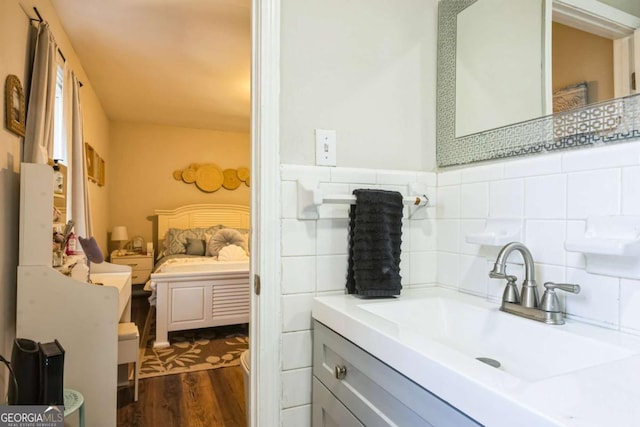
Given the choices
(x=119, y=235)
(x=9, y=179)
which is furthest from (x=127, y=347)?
(x=119, y=235)

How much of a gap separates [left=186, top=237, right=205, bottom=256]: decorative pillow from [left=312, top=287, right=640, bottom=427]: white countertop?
4.23m

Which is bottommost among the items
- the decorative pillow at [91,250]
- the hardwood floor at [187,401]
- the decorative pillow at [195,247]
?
the hardwood floor at [187,401]

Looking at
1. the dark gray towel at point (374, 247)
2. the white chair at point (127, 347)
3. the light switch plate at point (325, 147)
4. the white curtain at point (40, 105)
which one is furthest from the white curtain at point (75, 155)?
the dark gray towel at point (374, 247)

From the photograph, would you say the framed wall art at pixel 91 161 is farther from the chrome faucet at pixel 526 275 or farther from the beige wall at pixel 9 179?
the chrome faucet at pixel 526 275

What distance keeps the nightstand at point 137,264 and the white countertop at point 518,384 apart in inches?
179

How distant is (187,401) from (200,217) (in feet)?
11.4

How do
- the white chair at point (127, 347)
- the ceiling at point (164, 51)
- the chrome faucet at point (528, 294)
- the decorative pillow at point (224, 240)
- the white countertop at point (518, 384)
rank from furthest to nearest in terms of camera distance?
the decorative pillow at point (224, 240) → the ceiling at point (164, 51) → the white chair at point (127, 347) → the chrome faucet at point (528, 294) → the white countertop at point (518, 384)

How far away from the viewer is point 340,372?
95cm

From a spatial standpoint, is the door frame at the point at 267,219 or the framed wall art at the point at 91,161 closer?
the door frame at the point at 267,219

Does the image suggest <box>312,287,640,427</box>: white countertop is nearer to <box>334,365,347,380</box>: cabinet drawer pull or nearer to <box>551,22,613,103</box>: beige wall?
<box>334,365,347,380</box>: cabinet drawer pull

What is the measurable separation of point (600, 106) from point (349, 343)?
823mm

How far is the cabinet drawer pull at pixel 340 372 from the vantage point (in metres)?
0.94

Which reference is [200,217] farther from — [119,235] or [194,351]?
[194,351]

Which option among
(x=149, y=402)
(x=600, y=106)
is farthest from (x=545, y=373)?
(x=149, y=402)
